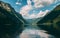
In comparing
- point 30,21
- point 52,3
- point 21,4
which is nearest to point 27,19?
A: point 30,21

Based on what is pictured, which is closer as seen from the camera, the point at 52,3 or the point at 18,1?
the point at 18,1

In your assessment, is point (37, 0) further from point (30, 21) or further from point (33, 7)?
point (30, 21)

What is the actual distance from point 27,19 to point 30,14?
3.10 ft

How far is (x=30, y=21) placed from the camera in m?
29.7

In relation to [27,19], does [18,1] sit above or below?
above

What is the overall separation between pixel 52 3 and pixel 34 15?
13.0ft

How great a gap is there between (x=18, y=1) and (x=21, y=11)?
6.24 feet

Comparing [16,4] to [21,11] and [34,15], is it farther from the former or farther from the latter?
[34,15]

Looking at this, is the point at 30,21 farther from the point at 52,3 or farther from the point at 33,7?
the point at 52,3

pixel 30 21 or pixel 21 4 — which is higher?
pixel 21 4

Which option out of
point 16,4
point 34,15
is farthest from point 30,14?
point 16,4

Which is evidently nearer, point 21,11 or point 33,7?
point 21,11

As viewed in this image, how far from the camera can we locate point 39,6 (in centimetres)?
3009

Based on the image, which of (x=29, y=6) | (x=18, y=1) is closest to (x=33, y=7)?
(x=29, y=6)
